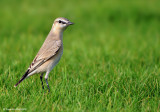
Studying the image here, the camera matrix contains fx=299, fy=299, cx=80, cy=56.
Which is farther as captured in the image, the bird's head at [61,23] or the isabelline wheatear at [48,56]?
the bird's head at [61,23]

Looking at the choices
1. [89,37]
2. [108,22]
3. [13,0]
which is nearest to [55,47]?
[89,37]

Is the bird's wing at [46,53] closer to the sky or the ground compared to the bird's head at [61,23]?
closer to the ground

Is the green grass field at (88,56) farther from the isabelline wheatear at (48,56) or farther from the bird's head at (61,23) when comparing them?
the bird's head at (61,23)

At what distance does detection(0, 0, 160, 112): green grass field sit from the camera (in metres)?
5.23

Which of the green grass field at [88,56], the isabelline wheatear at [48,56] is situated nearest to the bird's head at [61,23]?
the isabelline wheatear at [48,56]

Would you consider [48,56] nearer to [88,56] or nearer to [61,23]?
[61,23]

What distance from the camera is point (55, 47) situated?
19.1 ft

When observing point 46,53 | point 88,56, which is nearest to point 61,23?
point 46,53

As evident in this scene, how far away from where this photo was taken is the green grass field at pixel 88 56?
5.23 m

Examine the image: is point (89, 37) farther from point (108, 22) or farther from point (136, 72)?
point (136, 72)

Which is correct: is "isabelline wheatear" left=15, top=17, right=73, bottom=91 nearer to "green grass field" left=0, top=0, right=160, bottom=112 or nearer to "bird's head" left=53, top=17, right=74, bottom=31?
"bird's head" left=53, top=17, right=74, bottom=31

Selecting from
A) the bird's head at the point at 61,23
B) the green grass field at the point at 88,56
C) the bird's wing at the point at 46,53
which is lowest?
the green grass field at the point at 88,56

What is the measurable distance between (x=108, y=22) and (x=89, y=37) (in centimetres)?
244

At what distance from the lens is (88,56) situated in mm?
A: 8883
